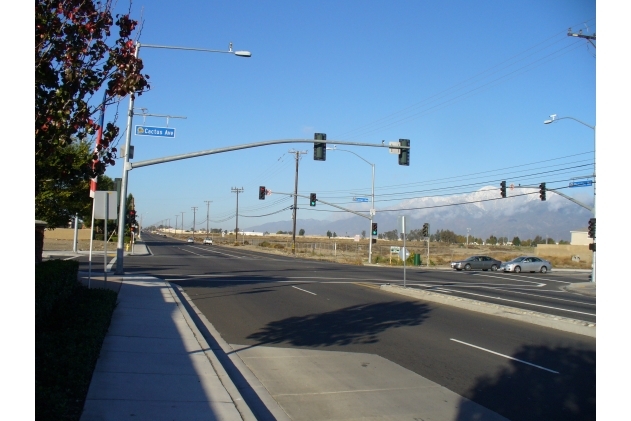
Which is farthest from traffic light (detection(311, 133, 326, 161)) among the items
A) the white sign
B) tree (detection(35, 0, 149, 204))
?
tree (detection(35, 0, 149, 204))

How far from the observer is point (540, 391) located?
28.3ft

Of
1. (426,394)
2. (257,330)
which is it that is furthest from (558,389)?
(257,330)

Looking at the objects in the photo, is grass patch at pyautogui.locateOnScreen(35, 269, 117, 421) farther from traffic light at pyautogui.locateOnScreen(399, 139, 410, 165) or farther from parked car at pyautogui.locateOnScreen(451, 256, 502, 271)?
parked car at pyautogui.locateOnScreen(451, 256, 502, 271)

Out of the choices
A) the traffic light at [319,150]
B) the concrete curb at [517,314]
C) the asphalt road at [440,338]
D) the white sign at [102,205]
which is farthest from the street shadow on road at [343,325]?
the traffic light at [319,150]

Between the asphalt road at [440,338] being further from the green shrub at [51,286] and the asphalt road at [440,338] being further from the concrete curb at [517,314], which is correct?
the green shrub at [51,286]

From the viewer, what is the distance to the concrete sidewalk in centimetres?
665

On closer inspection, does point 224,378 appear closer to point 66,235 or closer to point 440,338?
point 440,338

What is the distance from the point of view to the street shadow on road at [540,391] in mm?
7573

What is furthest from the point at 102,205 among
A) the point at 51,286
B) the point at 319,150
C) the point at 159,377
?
the point at 159,377

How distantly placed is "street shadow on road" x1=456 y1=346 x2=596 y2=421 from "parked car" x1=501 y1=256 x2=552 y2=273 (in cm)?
3750

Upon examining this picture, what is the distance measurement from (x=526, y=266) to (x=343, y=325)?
3694 centimetres

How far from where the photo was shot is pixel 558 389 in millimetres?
8797

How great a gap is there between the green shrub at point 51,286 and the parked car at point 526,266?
39.3 metres
